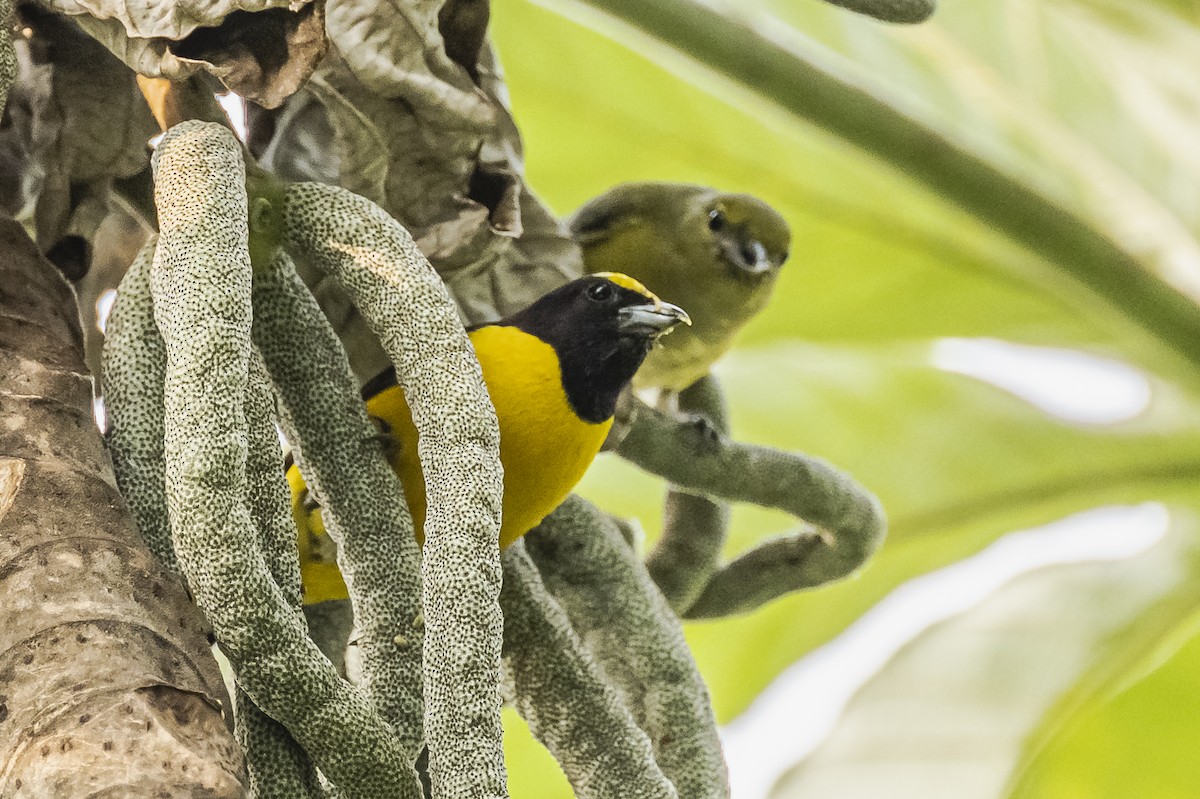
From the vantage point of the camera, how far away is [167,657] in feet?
2.62

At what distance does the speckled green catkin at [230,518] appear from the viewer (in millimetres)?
787

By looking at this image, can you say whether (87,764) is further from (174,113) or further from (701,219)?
(701,219)

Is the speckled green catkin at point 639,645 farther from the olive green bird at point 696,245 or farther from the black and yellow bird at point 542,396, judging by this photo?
the olive green bird at point 696,245

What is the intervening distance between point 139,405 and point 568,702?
1.34 feet

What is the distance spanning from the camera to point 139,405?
966 millimetres

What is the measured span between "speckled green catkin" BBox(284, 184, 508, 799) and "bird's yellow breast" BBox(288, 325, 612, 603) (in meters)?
0.40

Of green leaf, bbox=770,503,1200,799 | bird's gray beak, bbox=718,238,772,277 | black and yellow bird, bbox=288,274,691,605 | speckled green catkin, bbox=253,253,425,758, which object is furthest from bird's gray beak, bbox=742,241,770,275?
speckled green catkin, bbox=253,253,425,758

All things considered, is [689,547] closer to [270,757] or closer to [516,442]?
[516,442]

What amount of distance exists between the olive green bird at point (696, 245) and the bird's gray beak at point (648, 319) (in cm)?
57

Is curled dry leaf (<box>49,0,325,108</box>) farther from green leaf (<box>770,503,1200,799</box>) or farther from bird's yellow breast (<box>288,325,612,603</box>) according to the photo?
green leaf (<box>770,503,1200,799</box>)

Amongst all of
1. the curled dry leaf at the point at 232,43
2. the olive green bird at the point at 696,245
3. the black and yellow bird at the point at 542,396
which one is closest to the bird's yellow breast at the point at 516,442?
the black and yellow bird at the point at 542,396

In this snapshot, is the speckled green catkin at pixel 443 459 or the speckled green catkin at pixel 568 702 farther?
the speckled green catkin at pixel 568 702

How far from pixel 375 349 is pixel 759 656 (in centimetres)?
144

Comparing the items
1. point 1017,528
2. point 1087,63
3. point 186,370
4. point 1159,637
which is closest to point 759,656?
point 1017,528
